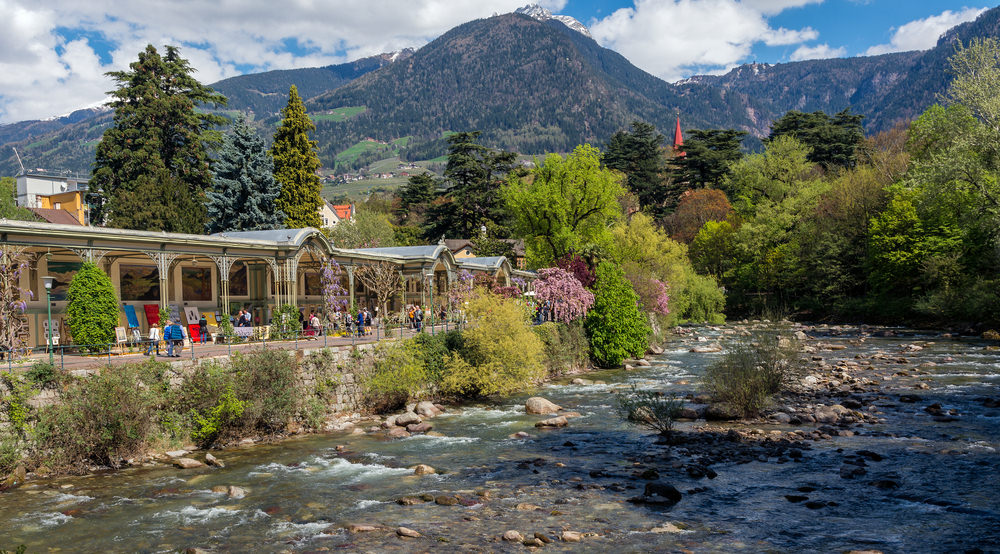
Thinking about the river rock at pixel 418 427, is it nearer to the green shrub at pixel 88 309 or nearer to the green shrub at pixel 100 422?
the green shrub at pixel 100 422

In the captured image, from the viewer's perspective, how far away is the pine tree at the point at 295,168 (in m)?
44.2

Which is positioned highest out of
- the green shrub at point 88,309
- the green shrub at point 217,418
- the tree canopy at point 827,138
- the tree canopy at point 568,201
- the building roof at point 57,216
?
the tree canopy at point 827,138

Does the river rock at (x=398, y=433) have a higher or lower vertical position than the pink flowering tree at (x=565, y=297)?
lower

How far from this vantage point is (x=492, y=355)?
2297 centimetres

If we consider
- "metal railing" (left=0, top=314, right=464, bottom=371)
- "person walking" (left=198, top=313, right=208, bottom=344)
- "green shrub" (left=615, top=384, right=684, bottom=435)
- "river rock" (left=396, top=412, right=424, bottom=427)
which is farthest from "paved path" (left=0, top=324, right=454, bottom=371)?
"green shrub" (left=615, top=384, right=684, bottom=435)

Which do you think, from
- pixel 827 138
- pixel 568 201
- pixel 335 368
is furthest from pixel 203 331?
pixel 827 138

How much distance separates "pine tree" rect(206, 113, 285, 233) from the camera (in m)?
41.7

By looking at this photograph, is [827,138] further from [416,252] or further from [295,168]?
[295,168]

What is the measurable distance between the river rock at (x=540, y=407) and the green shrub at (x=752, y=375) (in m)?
4.78

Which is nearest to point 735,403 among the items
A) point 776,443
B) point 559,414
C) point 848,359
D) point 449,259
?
point 776,443

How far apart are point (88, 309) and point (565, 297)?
2054cm

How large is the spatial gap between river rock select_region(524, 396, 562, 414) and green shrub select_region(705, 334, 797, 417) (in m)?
4.78

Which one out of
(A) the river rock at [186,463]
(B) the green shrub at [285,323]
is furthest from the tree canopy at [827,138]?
(A) the river rock at [186,463]

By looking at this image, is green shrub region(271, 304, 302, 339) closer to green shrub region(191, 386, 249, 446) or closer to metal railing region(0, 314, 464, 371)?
metal railing region(0, 314, 464, 371)
